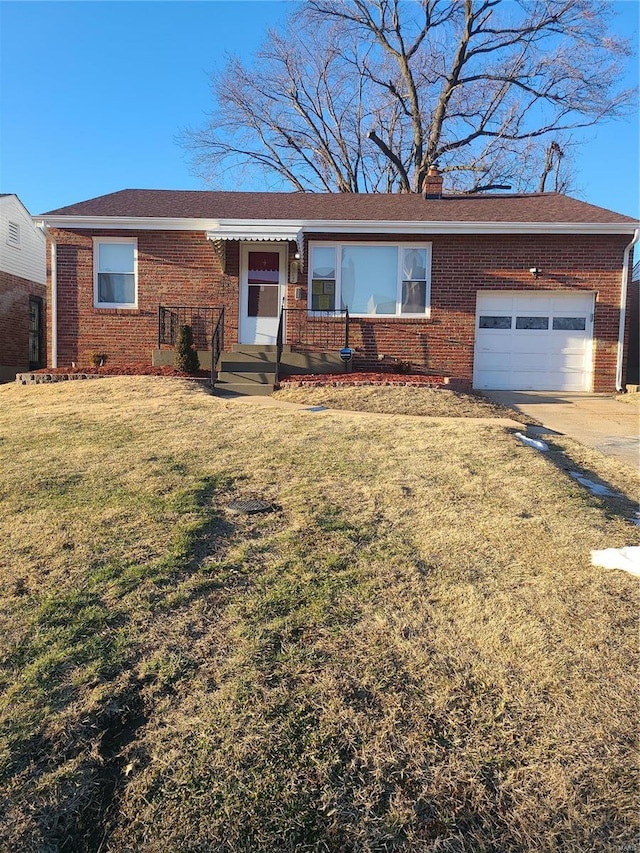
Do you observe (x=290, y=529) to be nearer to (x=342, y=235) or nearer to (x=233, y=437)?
(x=233, y=437)

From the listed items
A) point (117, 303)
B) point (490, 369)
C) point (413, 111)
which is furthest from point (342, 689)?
point (413, 111)

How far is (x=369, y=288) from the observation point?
493 inches

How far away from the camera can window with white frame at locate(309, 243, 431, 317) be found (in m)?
12.4

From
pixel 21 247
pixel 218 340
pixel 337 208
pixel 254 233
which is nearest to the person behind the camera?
pixel 254 233

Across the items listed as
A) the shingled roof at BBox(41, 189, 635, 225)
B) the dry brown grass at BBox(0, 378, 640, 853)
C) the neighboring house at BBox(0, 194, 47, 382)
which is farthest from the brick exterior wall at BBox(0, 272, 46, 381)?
the dry brown grass at BBox(0, 378, 640, 853)

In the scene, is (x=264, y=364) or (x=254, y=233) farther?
(x=254, y=233)

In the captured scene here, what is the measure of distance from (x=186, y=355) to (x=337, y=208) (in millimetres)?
5454

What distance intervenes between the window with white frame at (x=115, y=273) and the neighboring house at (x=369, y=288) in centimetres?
2

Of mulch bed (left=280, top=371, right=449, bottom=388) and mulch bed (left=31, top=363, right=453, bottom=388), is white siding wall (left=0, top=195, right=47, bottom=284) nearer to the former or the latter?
mulch bed (left=31, top=363, right=453, bottom=388)

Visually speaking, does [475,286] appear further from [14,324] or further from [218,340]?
[14,324]

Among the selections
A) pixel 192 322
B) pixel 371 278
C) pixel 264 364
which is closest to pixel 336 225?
pixel 371 278

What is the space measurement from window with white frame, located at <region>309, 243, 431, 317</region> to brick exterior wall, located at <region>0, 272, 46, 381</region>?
11.9 metres

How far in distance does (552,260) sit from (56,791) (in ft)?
42.0

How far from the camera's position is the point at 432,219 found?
1226cm
